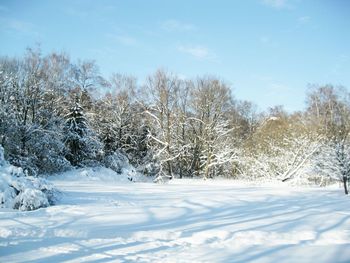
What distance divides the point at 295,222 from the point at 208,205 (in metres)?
2.91

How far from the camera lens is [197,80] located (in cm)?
3008

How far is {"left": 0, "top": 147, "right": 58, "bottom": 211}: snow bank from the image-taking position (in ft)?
29.9

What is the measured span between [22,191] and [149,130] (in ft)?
70.3

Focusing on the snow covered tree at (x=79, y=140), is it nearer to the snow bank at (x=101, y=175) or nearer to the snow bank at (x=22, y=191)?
the snow bank at (x=101, y=175)

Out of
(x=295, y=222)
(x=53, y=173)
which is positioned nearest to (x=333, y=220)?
(x=295, y=222)

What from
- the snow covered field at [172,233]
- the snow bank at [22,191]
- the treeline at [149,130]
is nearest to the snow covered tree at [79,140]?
the treeline at [149,130]

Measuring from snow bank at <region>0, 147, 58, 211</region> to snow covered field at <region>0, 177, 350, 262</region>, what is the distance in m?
0.39

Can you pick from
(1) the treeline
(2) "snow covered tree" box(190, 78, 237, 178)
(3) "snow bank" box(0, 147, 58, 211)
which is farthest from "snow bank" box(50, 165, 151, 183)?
(3) "snow bank" box(0, 147, 58, 211)

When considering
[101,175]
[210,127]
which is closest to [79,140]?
[101,175]

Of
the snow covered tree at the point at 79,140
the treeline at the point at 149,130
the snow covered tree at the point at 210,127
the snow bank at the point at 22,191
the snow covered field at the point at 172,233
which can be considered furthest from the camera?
the snow covered tree at the point at 210,127

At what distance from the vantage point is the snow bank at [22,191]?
910cm

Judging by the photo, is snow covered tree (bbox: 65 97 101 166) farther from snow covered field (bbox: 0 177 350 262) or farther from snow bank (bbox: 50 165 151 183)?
snow covered field (bbox: 0 177 350 262)

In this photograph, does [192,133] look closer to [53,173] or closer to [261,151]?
[261,151]

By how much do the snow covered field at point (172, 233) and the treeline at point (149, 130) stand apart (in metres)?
9.02
